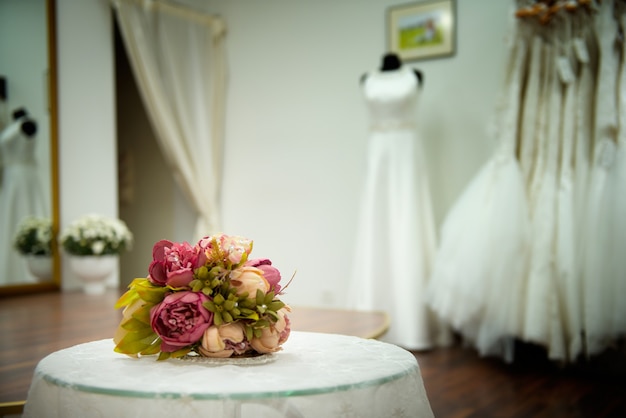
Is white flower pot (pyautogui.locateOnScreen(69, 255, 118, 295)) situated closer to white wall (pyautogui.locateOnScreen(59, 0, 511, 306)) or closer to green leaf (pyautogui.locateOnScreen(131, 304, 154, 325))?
white wall (pyautogui.locateOnScreen(59, 0, 511, 306))

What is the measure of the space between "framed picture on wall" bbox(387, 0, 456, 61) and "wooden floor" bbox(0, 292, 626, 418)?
1.87m

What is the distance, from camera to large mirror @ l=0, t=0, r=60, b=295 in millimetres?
3473

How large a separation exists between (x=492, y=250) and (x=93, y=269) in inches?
88.1

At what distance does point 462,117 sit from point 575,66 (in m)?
0.84

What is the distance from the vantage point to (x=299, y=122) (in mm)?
4508

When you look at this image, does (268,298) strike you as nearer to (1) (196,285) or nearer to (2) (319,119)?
(1) (196,285)

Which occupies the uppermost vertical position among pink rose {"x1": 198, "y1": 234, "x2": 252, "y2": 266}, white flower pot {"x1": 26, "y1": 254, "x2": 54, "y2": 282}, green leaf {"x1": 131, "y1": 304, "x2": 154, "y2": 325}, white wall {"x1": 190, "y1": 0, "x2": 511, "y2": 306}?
white wall {"x1": 190, "y1": 0, "x2": 511, "y2": 306}

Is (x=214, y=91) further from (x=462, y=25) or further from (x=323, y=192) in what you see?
(x=462, y=25)

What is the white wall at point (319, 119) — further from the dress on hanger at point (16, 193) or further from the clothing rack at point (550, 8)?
the dress on hanger at point (16, 193)

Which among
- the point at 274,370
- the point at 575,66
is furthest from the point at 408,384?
the point at 575,66

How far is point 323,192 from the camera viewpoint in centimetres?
440

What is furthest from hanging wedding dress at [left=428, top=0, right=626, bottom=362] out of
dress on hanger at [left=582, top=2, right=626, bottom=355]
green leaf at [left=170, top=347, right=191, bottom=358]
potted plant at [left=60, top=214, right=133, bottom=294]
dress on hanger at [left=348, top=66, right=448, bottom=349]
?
green leaf at [left=170, top=347, right=191, bottom=358]

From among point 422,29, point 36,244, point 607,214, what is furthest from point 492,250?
point 36,244

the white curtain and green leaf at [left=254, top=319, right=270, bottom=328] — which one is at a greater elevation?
the white curtain
